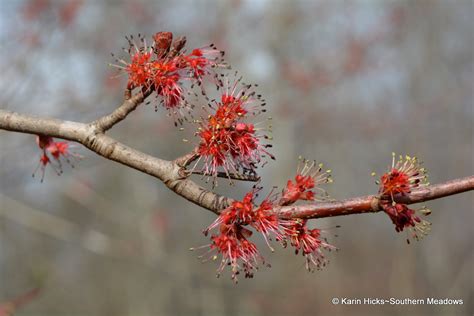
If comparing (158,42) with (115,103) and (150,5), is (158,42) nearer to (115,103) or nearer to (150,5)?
(115,103)

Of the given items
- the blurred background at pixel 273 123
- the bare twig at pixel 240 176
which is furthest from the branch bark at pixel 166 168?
the blurred background at pixel 273 123

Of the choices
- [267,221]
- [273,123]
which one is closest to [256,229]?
[267,221]

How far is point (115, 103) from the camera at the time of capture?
672 centimetres

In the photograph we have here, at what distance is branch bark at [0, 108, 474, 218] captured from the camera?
2.24 m

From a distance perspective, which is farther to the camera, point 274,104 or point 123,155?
point 274,104

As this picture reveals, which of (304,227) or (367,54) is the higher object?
(367,54)

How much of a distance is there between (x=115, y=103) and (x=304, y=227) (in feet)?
15.7

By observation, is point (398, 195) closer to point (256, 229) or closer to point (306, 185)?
point (306, 185)

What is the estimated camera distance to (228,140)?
2.39 meters

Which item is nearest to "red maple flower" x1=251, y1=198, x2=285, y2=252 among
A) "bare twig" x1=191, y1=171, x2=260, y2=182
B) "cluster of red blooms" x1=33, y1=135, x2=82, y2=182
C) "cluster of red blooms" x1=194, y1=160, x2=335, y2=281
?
"cluster of red blooms" x1=194, y1=160, x2=335, y2=281

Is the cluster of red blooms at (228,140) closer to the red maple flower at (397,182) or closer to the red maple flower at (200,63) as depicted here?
the red maple flower at (200,63)

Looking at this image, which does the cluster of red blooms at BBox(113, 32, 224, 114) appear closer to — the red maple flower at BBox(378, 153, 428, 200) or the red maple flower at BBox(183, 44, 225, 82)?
the red maple flower at BBox(183, 44, 225, 82)

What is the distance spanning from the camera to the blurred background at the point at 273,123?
672 cm

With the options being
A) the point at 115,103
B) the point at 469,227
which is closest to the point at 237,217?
the point at 115,103
